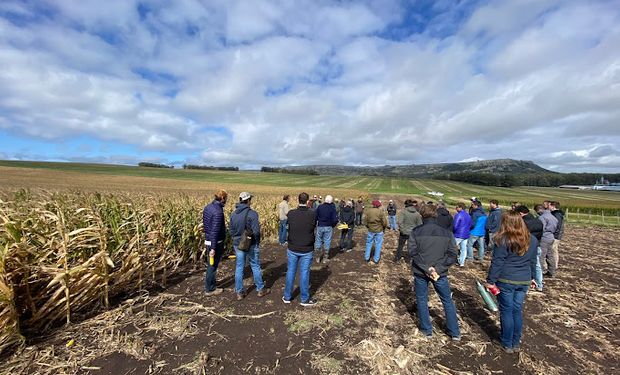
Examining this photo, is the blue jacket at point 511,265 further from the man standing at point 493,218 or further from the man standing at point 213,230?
the man standing at point 213,230

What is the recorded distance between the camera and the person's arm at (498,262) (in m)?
4.00

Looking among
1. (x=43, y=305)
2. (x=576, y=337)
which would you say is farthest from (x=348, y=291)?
(x=43, y=305)

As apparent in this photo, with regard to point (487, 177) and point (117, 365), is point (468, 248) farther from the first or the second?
point (487, 177)

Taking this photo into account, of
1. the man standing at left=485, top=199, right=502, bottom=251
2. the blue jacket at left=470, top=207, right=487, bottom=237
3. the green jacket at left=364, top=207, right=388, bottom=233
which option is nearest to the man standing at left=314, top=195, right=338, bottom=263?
the green jacket at left=364, top=207, right=388, bottom=233

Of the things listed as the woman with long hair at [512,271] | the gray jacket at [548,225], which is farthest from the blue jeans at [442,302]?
the gray jacket at [548,225]

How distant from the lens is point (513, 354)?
4.04 m

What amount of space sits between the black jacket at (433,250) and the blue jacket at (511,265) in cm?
59

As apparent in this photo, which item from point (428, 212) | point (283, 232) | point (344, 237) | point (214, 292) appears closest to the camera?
point (428, 212)

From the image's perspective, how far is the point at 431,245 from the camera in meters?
4.20

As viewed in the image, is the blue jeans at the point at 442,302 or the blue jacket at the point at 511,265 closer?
the blue jacket at the point at 511,265

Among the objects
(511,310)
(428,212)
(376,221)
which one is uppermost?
(428,212)

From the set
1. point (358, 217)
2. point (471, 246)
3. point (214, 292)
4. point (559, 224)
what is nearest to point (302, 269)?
point (214, 292)

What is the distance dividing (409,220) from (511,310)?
4352 millimetres

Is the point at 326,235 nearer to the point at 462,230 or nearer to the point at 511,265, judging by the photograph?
the point at 462,230
